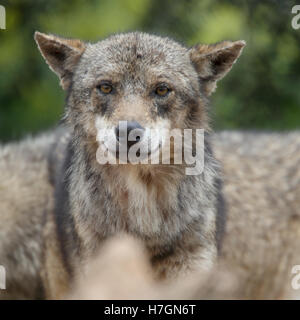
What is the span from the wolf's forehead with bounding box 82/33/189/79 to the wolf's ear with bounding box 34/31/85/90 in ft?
0.33

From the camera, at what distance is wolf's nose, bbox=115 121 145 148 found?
15.0 ft

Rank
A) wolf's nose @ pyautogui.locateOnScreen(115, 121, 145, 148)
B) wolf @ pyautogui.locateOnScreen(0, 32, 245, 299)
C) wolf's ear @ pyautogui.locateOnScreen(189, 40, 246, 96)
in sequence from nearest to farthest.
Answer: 1. wolf's nose @ pyautogui.locateOnScreen(115, 121, 145, 148)
2. wolf @ pyautogui.locateOnScreen(0, 32, 245, 299)
3. wolf's ear @ pyautogui.locateOnScreen(189, 40, 246, 96)

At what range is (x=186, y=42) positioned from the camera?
8141mm

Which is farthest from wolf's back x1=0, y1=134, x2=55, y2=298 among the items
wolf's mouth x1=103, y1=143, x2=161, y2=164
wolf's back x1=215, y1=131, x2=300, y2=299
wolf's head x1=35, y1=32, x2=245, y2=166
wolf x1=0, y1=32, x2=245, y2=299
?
wolf's mouth x1=103, y1=143, x2=161, y2=164

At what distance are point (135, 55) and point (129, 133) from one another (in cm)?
83

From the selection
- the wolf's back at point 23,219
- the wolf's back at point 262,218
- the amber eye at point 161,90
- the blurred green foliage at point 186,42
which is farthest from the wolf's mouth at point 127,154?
the blurred green foliage at point 186,42

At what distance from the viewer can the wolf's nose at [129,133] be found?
4570mm

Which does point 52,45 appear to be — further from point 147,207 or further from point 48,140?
point 48,140

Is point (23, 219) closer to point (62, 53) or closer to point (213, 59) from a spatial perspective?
point (62, 53)

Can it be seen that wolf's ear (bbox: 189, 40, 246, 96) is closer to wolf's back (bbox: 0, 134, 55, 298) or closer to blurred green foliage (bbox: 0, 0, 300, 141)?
wolf's back (bbox: 0, 134, 55, 298)

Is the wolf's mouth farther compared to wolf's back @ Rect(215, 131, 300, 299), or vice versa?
wolf's back @ Rect(215, 131, 300, 299)

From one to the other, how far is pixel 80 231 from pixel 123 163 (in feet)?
2.37

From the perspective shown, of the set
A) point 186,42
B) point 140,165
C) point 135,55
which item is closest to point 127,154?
point 140,165

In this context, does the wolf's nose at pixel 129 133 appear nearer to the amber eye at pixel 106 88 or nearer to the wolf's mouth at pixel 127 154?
the wolf's mouth at pixel 127 154
